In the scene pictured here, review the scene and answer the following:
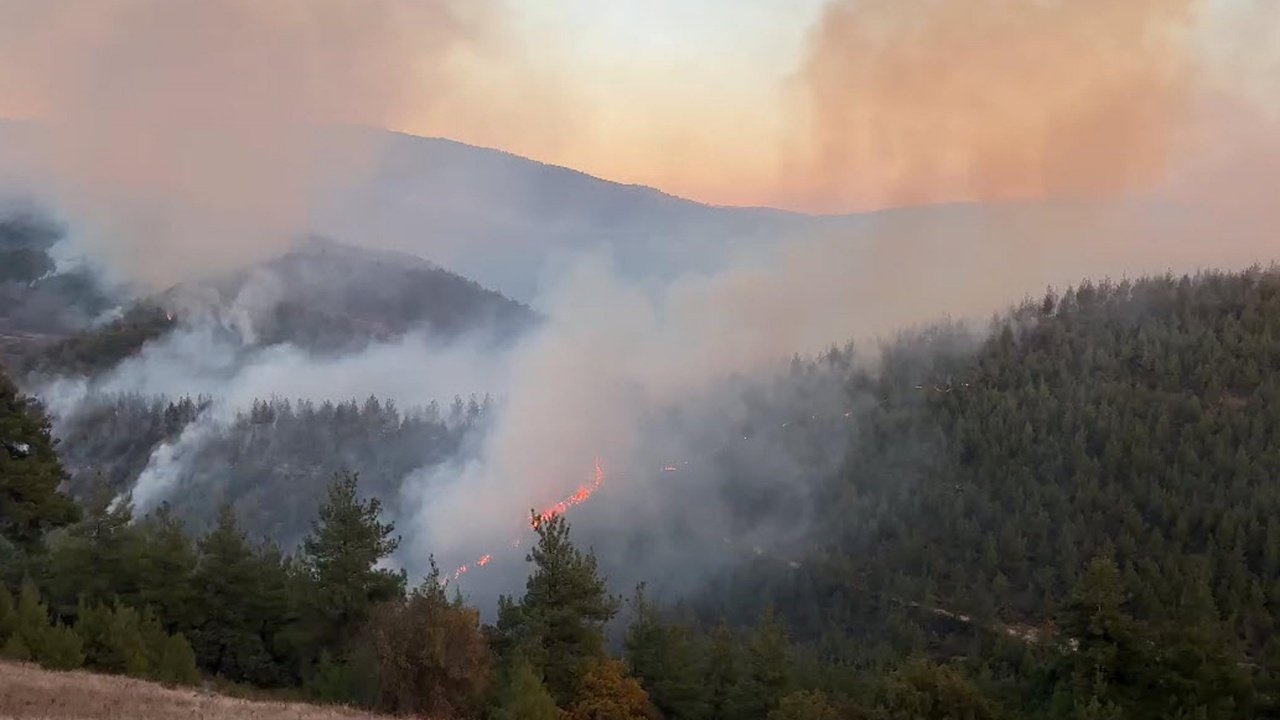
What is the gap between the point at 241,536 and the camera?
6981 cm

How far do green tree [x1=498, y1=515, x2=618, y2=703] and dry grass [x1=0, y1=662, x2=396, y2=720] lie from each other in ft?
66.1

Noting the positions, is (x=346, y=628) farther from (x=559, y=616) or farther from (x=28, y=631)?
(x=28, y=631)

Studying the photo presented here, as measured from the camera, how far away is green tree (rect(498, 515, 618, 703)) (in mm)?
58062

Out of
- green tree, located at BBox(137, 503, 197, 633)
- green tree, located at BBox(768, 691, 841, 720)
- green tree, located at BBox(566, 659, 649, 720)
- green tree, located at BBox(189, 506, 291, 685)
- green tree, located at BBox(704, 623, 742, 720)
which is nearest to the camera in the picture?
green tree, located at BBox(768, 691, 841, 720)

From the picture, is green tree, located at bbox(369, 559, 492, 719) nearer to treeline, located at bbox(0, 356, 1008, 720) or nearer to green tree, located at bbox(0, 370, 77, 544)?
treeline, located at bbox(0, 356, 1008, 720)

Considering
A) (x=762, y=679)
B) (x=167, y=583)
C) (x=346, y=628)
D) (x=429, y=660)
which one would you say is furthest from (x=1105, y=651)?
(x=167, y=583)

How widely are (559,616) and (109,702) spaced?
100 ft

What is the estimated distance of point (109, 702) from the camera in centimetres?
3194

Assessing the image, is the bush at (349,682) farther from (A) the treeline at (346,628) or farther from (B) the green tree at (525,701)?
(B) the green tree at (525,701)

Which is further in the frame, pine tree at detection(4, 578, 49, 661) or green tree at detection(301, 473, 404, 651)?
green tree at detection(301, 473, 404, 651)

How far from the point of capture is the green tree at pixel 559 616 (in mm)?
58062

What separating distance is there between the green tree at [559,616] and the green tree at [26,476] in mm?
26423

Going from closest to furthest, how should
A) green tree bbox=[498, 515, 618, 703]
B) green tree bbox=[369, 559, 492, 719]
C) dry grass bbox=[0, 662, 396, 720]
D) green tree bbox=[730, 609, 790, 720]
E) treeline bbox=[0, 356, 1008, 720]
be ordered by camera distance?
dry grass bbox=[0, 662, 396, 720]
green tree bbox=[369, 559, 492, 719]
treeline bbox=[0, 356, 1008, 720]
green tree bbox=[498, 515, 618, 703]
green tree bbox=[730, 609, 790, 720]

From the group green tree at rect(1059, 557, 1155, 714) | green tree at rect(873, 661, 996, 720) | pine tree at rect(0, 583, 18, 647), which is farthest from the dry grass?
green tree at rect(1059, 557, 1155, 714)
